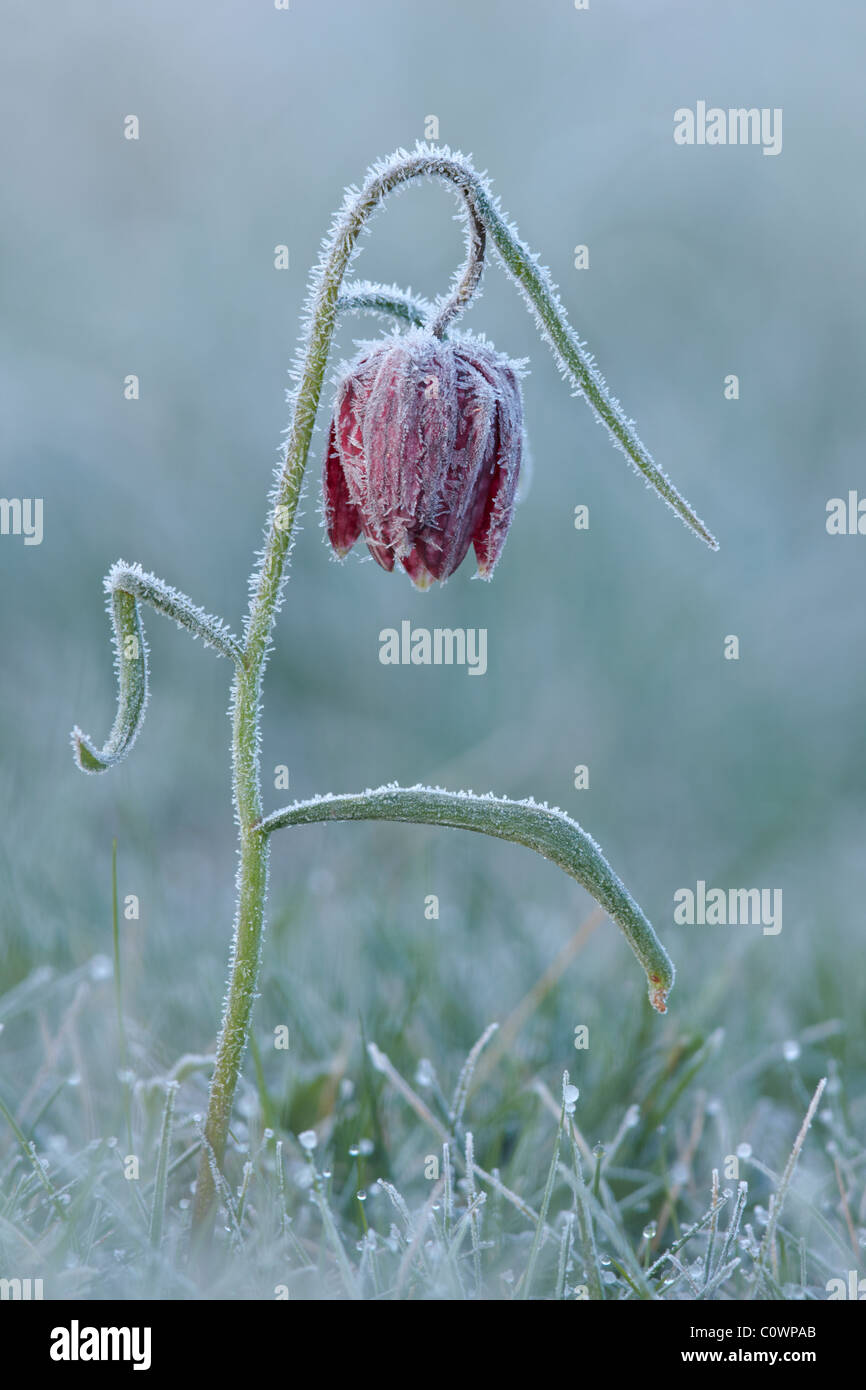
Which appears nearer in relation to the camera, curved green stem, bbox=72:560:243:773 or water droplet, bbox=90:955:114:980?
curved green stem, bbox=72:560:243:773

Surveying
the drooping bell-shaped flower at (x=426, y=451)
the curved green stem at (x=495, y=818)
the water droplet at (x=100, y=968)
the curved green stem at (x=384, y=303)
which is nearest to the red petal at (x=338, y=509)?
the drooping bell-shaped flower at (x=426, y=451)

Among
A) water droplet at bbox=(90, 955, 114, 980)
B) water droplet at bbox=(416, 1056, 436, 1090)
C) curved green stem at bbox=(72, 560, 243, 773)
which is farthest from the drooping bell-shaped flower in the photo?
water droplet at bbox=(90, 955, 114, 980)

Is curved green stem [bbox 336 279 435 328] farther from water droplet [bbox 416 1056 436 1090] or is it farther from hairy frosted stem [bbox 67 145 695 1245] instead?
water droplet [bbox 416 1056 436 1090]

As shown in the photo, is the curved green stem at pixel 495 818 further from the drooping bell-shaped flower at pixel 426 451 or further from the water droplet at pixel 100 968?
the water droplet at pixel 100 968

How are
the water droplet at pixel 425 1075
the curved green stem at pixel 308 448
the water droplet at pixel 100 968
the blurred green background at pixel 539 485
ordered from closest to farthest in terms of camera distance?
the curved green stem at pixel 308 448
the water droplet at pixel 425 1075
the water droplet at pixel 100 968
the blurred green background at pixel 539 485
